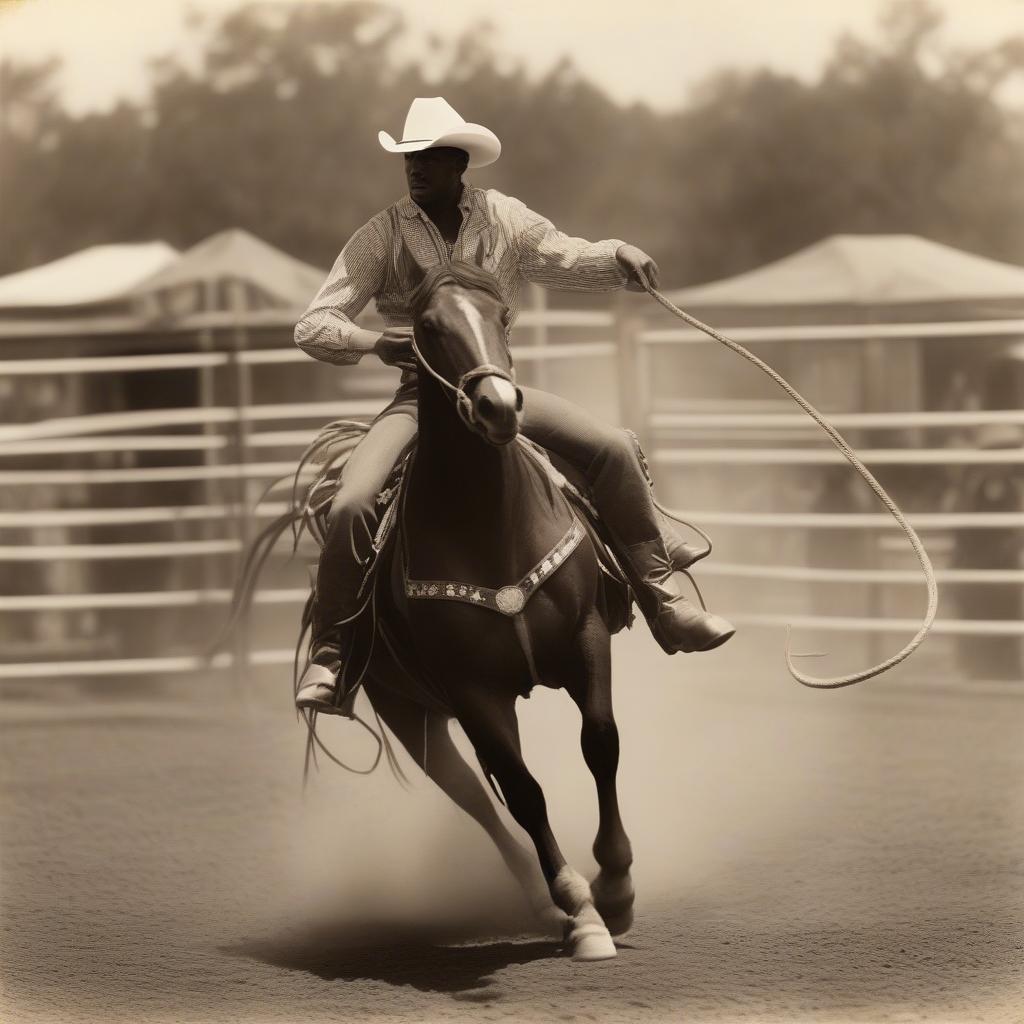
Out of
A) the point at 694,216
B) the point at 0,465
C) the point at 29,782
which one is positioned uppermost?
the point at 694,216

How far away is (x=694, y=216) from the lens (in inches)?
1351

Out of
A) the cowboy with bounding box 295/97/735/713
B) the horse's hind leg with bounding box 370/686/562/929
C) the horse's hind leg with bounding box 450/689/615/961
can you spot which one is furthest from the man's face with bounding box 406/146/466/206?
the horse's hind leg with bounding box 370/686/562/929

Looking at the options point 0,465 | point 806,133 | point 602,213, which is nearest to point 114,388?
point 0,465

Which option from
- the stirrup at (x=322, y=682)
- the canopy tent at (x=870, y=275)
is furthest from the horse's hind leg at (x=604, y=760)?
the canopy tent at (x=870, y=275)

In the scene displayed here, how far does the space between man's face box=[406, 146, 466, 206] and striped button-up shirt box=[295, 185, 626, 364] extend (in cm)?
5

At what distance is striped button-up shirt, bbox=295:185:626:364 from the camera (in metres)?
4.76

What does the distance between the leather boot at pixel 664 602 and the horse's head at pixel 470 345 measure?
86 cm

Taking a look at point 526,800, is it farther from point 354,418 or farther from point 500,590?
point 354,418

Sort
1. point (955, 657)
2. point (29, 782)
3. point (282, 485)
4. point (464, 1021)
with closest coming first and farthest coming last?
point (464, 1021), point (29, 782), point (955, 657), point (282, 485)

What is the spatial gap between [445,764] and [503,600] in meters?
1.20

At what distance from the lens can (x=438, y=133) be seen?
15.3 feet

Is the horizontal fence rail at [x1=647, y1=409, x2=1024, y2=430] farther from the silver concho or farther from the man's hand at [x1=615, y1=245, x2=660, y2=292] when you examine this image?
the silver concho

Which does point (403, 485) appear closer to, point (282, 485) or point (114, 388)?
point (282, 485)

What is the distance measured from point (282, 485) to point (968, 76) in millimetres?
25711
